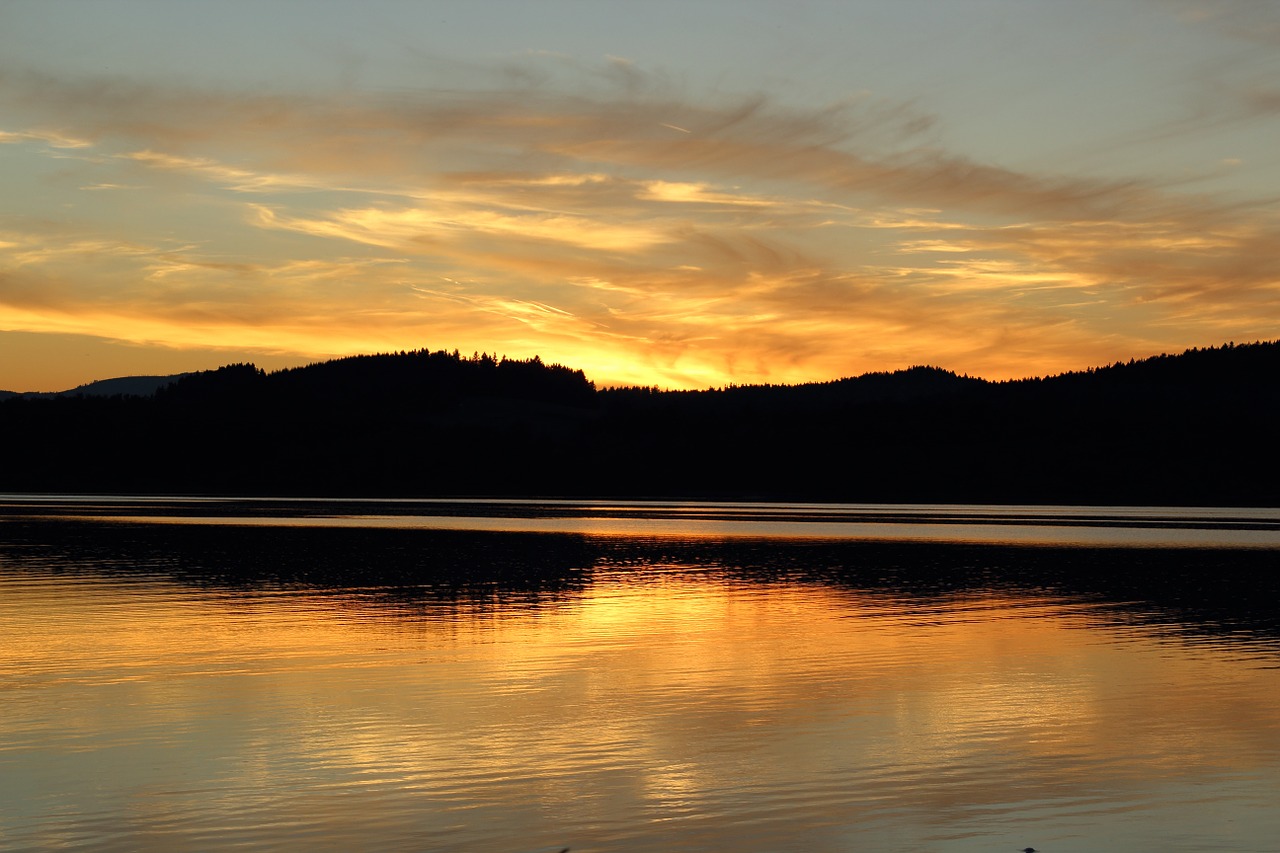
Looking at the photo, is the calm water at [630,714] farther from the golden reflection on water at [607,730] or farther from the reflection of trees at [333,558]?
the reflection of trees at [333,558]

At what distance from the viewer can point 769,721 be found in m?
19.5

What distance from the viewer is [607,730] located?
18656 mm

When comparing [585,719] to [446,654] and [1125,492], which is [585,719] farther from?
[1125,492]

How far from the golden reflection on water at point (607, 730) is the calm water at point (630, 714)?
0.07 meters

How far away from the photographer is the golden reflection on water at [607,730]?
1385 centimetres

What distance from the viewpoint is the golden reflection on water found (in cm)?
1385

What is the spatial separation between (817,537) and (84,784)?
222 ft

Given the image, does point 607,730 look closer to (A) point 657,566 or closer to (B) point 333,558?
(A) point 657,566

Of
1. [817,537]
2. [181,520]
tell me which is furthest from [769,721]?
[181,520]

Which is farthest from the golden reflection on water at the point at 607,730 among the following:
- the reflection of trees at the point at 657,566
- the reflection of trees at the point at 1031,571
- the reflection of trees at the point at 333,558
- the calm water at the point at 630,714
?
the reflection of trees at the point at 333,558

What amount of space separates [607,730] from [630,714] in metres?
1.32

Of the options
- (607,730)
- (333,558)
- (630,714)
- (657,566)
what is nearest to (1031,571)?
(657,566)

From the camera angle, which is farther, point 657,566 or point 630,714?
point 657,566

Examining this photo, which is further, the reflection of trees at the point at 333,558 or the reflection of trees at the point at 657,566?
the reflection of trees at the point at 333,558
